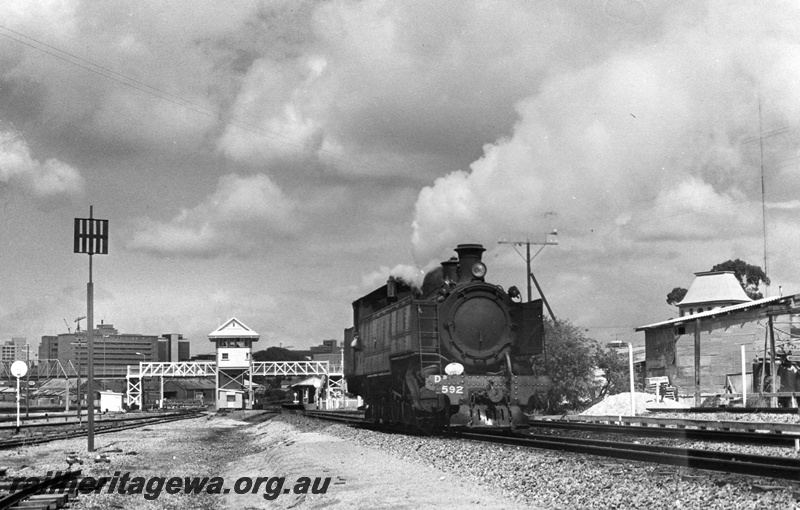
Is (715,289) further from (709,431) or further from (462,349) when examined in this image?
(709,431)

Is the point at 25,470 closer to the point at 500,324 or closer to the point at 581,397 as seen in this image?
the point at 500,324

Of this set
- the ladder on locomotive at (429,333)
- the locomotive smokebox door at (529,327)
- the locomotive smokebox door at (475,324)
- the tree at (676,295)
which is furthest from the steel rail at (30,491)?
the tree at (676,295)

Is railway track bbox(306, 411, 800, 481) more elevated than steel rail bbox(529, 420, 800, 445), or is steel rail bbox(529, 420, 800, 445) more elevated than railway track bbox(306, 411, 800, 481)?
railway track bbox(306, 411, 800, 481)

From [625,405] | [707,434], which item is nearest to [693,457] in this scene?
[707,434]

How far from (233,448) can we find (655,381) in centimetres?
2389

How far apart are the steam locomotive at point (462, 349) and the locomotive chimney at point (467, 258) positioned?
3cm

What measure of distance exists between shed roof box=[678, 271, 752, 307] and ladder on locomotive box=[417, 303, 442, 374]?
62.4 metres

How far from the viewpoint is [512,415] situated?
22.4 m

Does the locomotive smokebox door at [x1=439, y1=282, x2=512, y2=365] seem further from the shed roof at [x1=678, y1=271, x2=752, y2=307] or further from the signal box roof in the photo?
the signal box roof

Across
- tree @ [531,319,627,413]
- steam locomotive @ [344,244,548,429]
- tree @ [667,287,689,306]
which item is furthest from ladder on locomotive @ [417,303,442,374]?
tree @ [667,287,689,306]

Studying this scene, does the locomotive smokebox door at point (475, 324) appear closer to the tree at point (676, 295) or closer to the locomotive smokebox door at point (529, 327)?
the locomotive smokebox door at point (529, 327)

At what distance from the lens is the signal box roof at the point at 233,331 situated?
88.9 metres

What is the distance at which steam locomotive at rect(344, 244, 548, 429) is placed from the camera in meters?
22.2

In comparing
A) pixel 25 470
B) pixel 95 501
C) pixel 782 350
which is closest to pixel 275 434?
pixel 25 470
